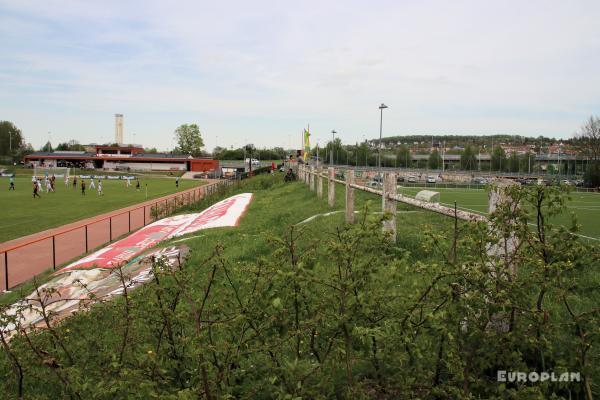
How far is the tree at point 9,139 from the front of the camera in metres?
155

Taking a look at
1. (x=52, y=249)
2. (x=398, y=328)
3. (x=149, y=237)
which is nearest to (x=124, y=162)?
(x=52, y=249)

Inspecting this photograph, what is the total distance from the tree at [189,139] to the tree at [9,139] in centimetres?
5407

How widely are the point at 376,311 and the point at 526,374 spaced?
0.98 metres

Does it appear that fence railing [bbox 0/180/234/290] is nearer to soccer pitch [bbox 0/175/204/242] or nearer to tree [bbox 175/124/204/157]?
soccer pitch [bbox 0/175/204/242]

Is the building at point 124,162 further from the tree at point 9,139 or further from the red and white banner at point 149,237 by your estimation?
the red and white banner at point 149,237

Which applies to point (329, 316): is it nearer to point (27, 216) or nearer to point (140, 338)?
point (140, 338)

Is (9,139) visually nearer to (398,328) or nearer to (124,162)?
(124,162)

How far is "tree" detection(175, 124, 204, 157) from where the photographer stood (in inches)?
6531

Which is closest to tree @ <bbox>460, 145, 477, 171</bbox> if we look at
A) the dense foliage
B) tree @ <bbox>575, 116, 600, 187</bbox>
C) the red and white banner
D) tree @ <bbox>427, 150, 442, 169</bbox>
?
tree @ <bbox>427, 150, 442, 169</bbox>

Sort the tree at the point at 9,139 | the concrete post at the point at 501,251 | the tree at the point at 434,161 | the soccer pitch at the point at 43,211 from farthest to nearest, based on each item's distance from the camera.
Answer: the tree at the point at 9,139
the tree at the point at 434,161
the soccer pitch at the point at 43,211
the concrete post at the point at 501,251

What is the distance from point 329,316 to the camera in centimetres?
302

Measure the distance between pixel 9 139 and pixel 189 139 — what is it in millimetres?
58730

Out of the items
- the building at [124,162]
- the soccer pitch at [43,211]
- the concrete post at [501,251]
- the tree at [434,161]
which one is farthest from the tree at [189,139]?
the concrete post at [501,251]

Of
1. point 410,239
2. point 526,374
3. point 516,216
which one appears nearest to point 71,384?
point 526,374
